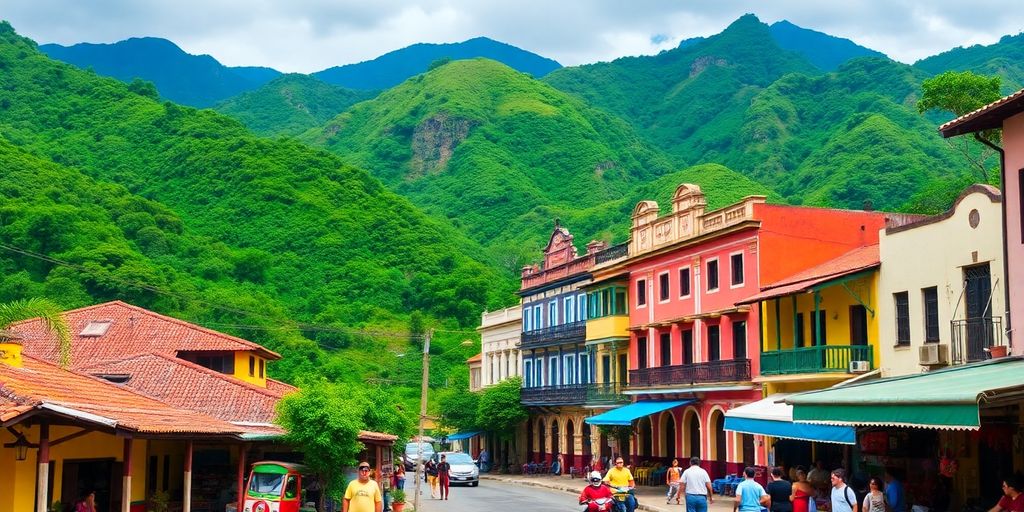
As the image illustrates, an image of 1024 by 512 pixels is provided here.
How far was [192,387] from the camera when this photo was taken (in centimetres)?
3375

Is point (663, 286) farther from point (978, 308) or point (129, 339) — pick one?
point (978, 308)

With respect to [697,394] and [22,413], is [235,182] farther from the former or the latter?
[22,413]

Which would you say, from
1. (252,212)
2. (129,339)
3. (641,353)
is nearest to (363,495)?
(129,339)

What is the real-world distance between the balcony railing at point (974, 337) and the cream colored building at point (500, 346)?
39.8 meters

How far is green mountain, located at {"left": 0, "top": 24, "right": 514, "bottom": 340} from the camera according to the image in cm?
8881

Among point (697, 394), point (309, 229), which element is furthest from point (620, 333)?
point (309, 229)

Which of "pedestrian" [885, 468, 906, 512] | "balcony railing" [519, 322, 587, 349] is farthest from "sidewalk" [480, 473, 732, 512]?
"pedestrian" [885, 468, 906, 512]

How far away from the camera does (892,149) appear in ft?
330

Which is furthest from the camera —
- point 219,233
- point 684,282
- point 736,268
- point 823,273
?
point 219,233

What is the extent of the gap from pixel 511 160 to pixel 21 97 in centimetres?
5230

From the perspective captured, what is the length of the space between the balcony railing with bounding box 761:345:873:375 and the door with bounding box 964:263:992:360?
556 cm

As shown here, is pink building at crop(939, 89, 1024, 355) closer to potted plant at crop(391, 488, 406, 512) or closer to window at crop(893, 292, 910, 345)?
window at crop(893, 292, 910, 345)

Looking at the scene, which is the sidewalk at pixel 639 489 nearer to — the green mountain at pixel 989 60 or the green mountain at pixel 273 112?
the green mountain at pixel 989 60

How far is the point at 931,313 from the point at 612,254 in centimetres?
2552
